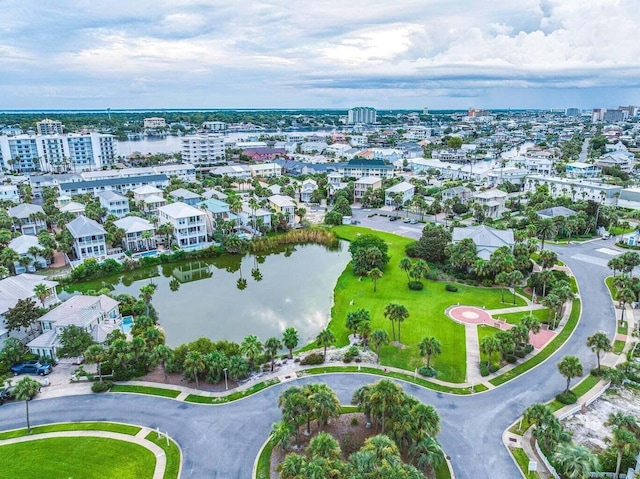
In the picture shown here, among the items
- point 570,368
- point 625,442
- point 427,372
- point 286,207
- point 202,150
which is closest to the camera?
point 625,442

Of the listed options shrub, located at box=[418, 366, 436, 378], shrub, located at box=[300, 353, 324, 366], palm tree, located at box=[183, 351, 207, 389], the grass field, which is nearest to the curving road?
shrub, located at box=[418, 366, 436, 378]

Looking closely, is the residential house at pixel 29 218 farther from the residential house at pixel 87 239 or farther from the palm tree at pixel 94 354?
the palm tree at pixel 94 354

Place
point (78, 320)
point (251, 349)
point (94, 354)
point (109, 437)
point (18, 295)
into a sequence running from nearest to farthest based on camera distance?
1. point (109, 437)
2. point (94, 354)
3. point (251, 349)
4. point (78, 320)
5. point (18, 295)

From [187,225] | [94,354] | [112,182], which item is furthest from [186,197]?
[94,354]

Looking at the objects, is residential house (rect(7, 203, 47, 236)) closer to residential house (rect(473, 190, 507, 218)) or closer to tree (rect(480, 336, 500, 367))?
tree (rect(480, 336, 500, 367))

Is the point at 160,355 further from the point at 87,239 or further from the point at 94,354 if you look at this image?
the point at 87,239
